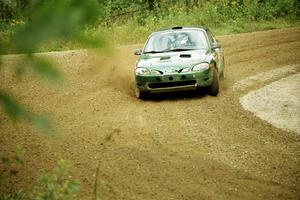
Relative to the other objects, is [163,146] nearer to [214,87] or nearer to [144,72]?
[144,72]

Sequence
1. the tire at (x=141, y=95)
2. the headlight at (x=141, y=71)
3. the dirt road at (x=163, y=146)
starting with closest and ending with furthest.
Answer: the dirt road at (x=163, y=146) → the headlight at (x=141, y=71) → the tire at (x=141, y=95)

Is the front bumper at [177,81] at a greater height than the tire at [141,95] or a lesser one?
greater

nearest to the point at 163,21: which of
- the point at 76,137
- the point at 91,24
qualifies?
the point at 76,137

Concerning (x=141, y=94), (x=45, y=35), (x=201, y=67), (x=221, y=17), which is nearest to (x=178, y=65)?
(x=201, y=67)

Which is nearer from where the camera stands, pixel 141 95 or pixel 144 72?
pixel 144 72

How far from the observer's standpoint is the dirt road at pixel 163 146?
535 cm

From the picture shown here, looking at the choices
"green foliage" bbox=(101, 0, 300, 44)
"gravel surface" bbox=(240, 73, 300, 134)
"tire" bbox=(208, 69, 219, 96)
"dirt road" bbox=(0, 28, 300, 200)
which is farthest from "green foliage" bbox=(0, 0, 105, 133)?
"green foliage" bbox=(101, 0, 300, 44)

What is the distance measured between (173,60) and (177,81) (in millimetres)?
562

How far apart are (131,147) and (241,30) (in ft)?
55.0

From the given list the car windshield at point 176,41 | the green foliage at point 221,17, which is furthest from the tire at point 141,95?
the green foliage at point 221,17

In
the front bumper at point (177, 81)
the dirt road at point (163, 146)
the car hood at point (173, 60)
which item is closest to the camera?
the dirt road at point (163, 146)

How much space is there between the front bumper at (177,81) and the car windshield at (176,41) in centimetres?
109

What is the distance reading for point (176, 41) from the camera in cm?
1059

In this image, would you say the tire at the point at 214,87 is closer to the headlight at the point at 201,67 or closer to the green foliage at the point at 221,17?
the headlight at the point at 201,67
